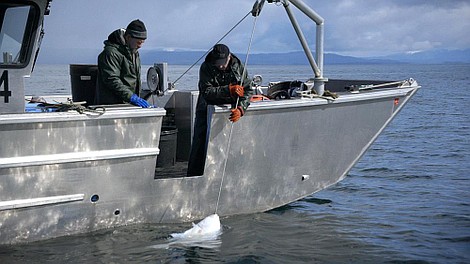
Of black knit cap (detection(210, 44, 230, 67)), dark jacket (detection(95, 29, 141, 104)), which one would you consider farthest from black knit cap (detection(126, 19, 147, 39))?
black knit cap (detection(210, 44, 230, 67))

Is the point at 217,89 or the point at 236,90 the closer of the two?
the point at 236,90

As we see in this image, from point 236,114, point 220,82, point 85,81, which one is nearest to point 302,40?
point 220,82

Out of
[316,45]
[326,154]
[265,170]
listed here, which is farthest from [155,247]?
[316,45]

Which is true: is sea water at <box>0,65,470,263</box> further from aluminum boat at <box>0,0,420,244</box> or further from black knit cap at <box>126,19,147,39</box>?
black knit cap at <box>126,19,147,39</box>

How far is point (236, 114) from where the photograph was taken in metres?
6.59

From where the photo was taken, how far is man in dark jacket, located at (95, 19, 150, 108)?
655cm

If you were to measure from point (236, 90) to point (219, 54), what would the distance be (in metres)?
0.50

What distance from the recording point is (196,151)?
23.2ft

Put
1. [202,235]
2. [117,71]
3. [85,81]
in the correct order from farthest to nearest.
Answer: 1. [85,81]
2. [202,235]
3. [117,71]

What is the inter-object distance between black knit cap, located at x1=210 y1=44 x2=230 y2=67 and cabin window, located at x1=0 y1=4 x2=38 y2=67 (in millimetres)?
1859

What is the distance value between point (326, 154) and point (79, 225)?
321 centimetres

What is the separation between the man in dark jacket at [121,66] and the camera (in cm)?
655

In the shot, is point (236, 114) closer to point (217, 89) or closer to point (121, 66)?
point (217, 89)

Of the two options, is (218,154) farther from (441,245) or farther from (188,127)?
(441,245)
